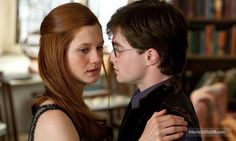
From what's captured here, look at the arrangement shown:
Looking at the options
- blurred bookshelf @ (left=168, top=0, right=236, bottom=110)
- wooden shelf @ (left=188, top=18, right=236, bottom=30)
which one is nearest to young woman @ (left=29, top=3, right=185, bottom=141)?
blurred bookshelf @ (left=168, top=0, right=236, bottom=110)

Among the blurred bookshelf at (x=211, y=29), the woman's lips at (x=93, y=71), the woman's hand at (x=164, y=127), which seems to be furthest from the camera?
the blurred bookshelf at (x=211, y=29)

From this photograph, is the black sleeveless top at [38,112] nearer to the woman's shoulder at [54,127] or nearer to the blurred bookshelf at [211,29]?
the woman's shoulder at [54,127]

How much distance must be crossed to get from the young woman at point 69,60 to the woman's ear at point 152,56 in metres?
0.18

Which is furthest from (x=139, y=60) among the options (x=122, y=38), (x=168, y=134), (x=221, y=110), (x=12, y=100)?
(x=12, y=100)

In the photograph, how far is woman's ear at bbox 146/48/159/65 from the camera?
3.62 ft

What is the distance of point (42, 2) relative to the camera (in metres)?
4.30

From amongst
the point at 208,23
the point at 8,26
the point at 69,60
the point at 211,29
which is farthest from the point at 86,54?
the point at 8,26

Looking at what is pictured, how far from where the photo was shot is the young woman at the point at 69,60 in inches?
46.3

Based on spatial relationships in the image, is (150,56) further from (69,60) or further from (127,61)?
(69,60)

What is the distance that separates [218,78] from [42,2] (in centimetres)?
203

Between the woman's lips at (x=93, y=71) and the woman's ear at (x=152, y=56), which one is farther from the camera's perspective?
the woman's lips at (x=93, y=71)

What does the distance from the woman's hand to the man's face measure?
0.50 feet

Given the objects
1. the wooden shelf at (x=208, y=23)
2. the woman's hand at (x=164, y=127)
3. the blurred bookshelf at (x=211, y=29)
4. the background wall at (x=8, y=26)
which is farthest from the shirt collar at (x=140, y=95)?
the background wall at (x=8, y=26)

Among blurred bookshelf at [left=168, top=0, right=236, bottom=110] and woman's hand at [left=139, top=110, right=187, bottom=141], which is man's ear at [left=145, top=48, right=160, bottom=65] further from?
blurred bookshelf at [left=168, top=0, right=236, bottom=110]
